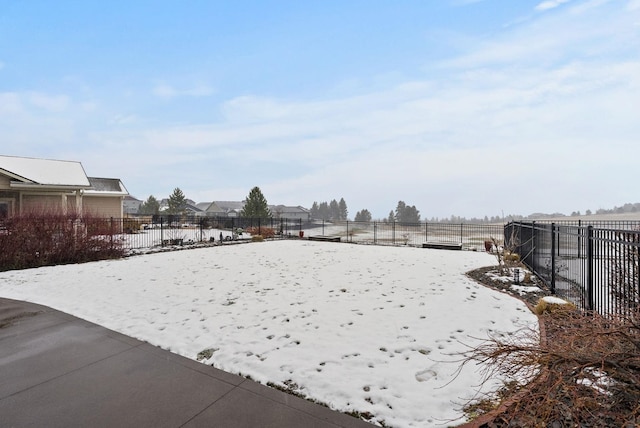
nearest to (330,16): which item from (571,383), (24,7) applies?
(24,7)

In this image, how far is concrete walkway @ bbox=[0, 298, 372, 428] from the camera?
2.52 m

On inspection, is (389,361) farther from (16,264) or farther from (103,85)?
(103,85)

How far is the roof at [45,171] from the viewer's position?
17591mm

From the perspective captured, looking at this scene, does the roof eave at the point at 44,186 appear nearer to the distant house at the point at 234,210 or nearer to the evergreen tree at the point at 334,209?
the distant house at the point at 234,210

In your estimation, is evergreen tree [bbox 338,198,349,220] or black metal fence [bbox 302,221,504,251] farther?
evergreen tree [bbox 338,198,349,220]

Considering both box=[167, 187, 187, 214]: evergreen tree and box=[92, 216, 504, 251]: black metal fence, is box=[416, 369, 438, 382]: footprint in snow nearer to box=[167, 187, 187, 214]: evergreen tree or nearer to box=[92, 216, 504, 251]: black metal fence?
box=[92, 216, 504, 251]: black metal fence

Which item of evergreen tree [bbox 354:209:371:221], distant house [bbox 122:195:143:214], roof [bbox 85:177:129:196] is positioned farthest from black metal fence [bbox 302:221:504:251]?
distant house [bbox 122:195:143:214]

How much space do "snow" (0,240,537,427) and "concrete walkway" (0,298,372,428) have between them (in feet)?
0.84

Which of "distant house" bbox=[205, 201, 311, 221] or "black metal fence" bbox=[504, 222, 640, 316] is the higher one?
"distant house" bbox=[205, 201, 311, 221]

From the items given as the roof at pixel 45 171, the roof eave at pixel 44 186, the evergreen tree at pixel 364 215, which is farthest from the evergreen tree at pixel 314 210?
the roof eave at pixel 44 186

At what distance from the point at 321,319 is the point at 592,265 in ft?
15.1

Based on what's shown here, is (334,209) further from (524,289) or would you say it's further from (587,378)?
(587,378)

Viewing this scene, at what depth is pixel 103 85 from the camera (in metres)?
15.2

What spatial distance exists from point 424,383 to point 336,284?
4402 millimetres
